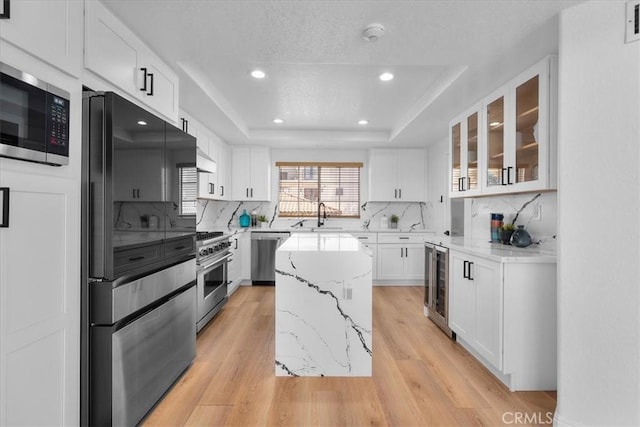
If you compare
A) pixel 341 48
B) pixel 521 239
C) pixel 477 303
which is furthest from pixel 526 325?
pixel 341 48

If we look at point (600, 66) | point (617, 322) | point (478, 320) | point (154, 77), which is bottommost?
point (478, 320)

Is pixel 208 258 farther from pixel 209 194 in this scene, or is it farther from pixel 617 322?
pixel 617 322

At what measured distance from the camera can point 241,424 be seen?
6.08ft

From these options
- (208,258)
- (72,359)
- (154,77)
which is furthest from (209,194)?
(72,359)

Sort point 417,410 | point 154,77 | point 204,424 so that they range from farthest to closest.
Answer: point 154,77 < point 417,410 < point 204,424

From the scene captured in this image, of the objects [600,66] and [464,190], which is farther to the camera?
[464,190]

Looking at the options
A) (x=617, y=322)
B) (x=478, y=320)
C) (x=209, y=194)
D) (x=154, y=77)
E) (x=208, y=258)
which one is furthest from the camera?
(x=209, y=194)

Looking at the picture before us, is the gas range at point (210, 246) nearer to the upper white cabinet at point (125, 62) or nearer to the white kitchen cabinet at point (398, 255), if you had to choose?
the upper white cabinet at point (125, 62)

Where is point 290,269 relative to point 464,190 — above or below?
below

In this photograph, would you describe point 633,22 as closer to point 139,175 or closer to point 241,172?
point 139,175

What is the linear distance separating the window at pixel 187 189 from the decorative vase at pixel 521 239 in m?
2.67

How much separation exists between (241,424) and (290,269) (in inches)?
38.8

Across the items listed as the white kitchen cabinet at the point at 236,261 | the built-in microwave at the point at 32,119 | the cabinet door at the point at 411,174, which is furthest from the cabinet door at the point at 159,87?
the cabinet door at the point at 411,174

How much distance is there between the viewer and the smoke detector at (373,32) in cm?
195
